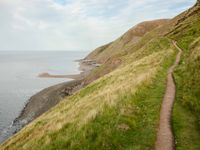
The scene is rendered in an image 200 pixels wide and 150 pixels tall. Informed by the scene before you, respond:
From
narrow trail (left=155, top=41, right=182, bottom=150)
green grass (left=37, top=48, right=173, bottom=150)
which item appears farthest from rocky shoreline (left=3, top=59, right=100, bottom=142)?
green grass (left=37, top=48, right=173, bottom=150)

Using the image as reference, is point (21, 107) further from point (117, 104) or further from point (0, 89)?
point (117, 104)

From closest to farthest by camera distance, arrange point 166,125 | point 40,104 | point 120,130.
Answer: point 120,130 < point 166,125 < point 40,104

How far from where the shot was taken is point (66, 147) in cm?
1280

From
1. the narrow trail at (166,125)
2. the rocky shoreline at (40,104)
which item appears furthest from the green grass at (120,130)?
the rocky shoreline at (40,104)

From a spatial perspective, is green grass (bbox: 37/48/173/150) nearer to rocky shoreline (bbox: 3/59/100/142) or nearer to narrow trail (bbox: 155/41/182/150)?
narrow trail (bbox: 155/41/182/150)

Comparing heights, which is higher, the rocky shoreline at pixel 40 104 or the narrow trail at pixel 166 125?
the narrow trail at pixel 166 125

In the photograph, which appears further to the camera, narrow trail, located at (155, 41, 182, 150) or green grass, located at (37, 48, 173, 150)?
green grass, located at (37, 48, 173, 150)

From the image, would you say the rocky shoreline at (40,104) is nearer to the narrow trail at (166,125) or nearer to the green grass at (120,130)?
the narrow trail at (166,125)

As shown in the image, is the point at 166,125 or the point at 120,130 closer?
the point at 120,130

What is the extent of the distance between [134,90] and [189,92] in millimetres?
4020

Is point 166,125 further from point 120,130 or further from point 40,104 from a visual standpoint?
Answer: point 40,104

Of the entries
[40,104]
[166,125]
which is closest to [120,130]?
[166,125]

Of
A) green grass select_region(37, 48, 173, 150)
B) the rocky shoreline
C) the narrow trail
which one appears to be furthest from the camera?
the rocky shoreline

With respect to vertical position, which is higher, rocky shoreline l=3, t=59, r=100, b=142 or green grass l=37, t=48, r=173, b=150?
green grass l=37, t=48, r=173, b=150
